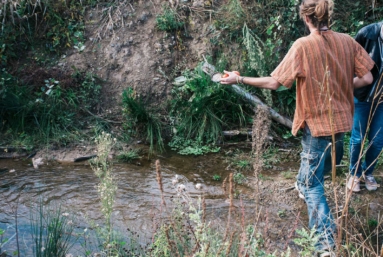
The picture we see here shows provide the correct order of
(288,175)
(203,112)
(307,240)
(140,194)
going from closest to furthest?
(307,240) → (140,194) → (288,175) → (203,112)

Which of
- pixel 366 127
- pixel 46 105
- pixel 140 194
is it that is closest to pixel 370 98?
pixel 366 127

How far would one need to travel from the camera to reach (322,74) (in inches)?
122

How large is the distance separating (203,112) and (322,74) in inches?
123

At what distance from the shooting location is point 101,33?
7164mm

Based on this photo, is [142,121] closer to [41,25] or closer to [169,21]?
[169,21]

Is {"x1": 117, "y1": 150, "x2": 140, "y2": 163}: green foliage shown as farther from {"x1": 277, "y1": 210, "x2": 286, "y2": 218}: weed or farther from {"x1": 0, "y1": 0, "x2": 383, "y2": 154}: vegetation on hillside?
{"x1": 277, "y1": 210, "x2": 286, "y2": 218}: weed

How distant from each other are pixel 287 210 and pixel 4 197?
3109mm

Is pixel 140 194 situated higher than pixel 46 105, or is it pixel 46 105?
pixel 46 105

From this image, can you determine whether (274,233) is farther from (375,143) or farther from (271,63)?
(271,63)

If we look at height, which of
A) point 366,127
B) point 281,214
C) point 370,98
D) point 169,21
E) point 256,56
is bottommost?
point 281,214

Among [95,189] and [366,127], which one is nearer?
[366,127]

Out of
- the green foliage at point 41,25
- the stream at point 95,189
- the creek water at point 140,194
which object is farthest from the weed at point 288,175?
the green foliage at point 41,25

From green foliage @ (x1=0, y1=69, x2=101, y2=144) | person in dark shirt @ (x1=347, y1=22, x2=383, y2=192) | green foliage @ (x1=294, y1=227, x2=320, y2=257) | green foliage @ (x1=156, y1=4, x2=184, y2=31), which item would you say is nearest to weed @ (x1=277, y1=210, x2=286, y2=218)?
person in dark shirt @ (x1=347, y1=22, x2=383, y2=192)

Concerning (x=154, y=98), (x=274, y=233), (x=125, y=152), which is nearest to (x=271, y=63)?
(x=154, y=98)
